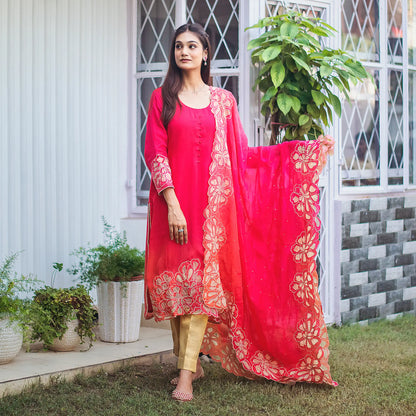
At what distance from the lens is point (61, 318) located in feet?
13.2

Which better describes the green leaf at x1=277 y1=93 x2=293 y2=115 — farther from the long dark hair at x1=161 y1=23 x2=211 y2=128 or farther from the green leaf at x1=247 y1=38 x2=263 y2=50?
the long dark hair at x1=161 y1=23 x2=211 y2=128

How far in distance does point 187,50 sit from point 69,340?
1.61 metres

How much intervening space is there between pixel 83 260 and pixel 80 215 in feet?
0.94

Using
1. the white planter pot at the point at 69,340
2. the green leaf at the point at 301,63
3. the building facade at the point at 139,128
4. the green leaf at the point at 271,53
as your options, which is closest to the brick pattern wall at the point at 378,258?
the building facade at the point at 139,128

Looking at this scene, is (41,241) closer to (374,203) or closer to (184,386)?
(184,386)

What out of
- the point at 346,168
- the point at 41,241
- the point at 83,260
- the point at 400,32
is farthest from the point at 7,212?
the point at 400,32

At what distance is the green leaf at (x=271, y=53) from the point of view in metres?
4.29

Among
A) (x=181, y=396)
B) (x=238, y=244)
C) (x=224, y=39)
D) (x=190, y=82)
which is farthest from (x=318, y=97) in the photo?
(x=181, y=396)

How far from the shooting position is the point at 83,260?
4668mm

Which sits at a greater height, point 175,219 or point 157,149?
point 157,149

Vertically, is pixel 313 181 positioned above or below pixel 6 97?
below

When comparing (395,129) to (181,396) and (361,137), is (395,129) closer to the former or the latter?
(361,137)

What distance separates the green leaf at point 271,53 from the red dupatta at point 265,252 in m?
0.64

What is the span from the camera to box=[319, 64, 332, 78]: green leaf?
171 inches
